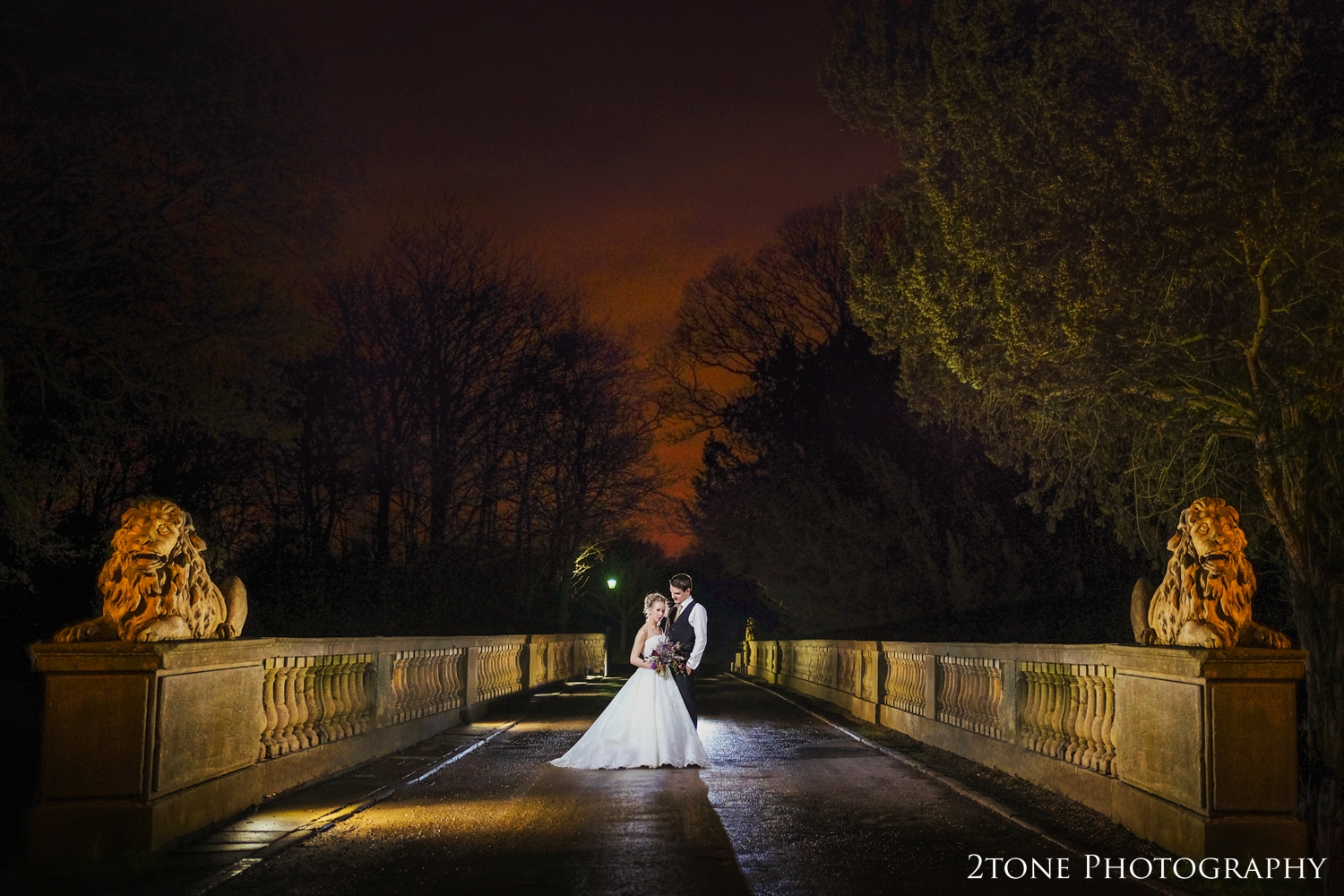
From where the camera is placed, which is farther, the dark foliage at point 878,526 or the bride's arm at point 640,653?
the dark foliage at point 878,526

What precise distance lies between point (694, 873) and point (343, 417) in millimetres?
36760

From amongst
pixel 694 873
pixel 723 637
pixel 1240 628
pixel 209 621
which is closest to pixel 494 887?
pixel 694 873

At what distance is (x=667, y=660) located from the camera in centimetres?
1389

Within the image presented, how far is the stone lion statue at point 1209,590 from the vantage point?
8688mm

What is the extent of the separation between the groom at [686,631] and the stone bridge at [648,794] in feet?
2.83

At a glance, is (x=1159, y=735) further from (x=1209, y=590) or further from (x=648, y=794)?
(x=648, y=794)

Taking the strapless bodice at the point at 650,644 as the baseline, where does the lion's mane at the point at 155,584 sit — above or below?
above

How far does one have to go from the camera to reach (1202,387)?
16.5 meters

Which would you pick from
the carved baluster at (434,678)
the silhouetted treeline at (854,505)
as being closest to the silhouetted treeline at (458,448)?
the silhouetted treeline at (854,505)

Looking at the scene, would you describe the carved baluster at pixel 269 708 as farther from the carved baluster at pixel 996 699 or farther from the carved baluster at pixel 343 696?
the carved baluster at pixel 996 699

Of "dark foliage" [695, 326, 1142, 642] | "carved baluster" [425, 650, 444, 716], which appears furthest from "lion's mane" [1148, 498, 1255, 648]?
"dark foliage" [695, 326, 1142, 642]

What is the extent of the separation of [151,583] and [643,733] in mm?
5749

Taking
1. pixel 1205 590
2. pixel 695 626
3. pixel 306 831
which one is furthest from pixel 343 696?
pixel 1205 590

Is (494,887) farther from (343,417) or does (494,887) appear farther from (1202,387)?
(343,417)
